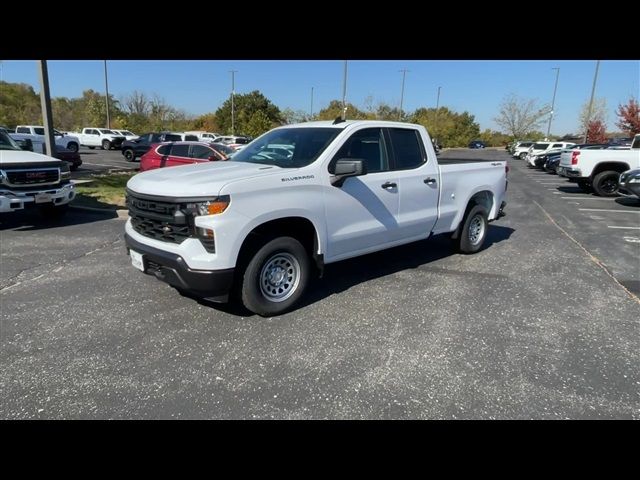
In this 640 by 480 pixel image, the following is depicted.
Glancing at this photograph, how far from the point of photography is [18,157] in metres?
7.45

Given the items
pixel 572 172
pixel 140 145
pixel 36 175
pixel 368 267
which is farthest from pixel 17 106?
pixel 368 267

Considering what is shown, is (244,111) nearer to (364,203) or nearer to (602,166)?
(602,166)

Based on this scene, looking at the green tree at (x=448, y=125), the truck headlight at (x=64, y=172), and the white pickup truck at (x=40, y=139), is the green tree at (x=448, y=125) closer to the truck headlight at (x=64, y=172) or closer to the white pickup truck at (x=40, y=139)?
the white pickup truck at (x=40, y=139)

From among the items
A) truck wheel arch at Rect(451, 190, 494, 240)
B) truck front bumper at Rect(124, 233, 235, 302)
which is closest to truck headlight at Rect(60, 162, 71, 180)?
truck front bumper at Rect(124, 233, 235, 302)

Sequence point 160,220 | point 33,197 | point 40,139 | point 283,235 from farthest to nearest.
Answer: point 40,139, point 33,197, point 283,235, point 160,220

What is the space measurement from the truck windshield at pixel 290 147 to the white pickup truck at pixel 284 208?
17 millimetres

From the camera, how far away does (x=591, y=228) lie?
8.62 meters

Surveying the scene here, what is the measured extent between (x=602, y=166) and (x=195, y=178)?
47.0 ft

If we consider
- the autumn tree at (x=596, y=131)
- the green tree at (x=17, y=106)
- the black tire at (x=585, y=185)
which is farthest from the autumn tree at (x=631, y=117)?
the green tree at (x=17, y=106)

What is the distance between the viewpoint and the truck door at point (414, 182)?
16.3ft

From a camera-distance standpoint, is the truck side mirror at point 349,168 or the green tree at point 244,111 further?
the green tree at point 244,111

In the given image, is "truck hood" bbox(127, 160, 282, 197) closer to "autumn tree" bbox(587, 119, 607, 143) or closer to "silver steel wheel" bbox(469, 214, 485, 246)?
"silver steel wheel" bbox(469, 214, 485, 246)

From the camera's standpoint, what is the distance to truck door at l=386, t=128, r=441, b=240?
4.97m
